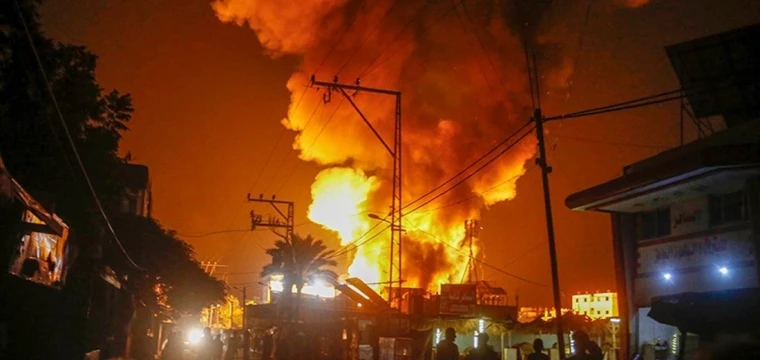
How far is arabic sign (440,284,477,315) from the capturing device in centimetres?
3634

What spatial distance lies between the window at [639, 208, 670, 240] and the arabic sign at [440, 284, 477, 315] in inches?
687

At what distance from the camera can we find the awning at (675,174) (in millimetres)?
14523

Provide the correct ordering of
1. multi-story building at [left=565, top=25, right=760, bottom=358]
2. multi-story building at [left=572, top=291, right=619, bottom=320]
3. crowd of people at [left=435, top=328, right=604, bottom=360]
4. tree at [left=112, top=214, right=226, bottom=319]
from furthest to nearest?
multi-story building at [left=572, top=291, right=619, bottom=320], tree at [left=112, top=214, right=226, bottom=319], multi-story building at [left=565, top=25, right=760, bottom=358], crowd of people at [left=435, top=328, right=604, bottom=360]

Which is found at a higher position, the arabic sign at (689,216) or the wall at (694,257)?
the arabic sign at (689,216)

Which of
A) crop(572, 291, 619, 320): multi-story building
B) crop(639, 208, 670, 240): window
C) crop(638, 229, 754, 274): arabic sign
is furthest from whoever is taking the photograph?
crop(572, 291, 619, 320): multi-story building

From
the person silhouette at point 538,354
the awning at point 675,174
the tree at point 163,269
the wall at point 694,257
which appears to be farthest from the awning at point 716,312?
the tree at point 163,269

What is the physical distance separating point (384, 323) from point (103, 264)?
19.0m

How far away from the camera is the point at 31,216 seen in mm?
10289

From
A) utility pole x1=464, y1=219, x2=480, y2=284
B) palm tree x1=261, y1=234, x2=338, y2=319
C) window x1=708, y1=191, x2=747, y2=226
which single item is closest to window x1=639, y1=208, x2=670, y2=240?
window x1=708, y1=191, x2=747, y2=226

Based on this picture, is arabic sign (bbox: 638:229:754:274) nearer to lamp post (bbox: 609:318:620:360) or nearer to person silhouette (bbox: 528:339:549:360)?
person silhouette (bbox: 528:339:549:360)

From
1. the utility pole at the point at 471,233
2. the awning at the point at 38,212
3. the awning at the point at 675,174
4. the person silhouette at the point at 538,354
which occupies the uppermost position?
the utility pole at the point at 471,233

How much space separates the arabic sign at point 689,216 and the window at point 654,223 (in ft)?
1.36

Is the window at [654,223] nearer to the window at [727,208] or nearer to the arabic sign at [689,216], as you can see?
the arabic sign at [689,216]

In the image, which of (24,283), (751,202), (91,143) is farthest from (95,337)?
(751,202)
